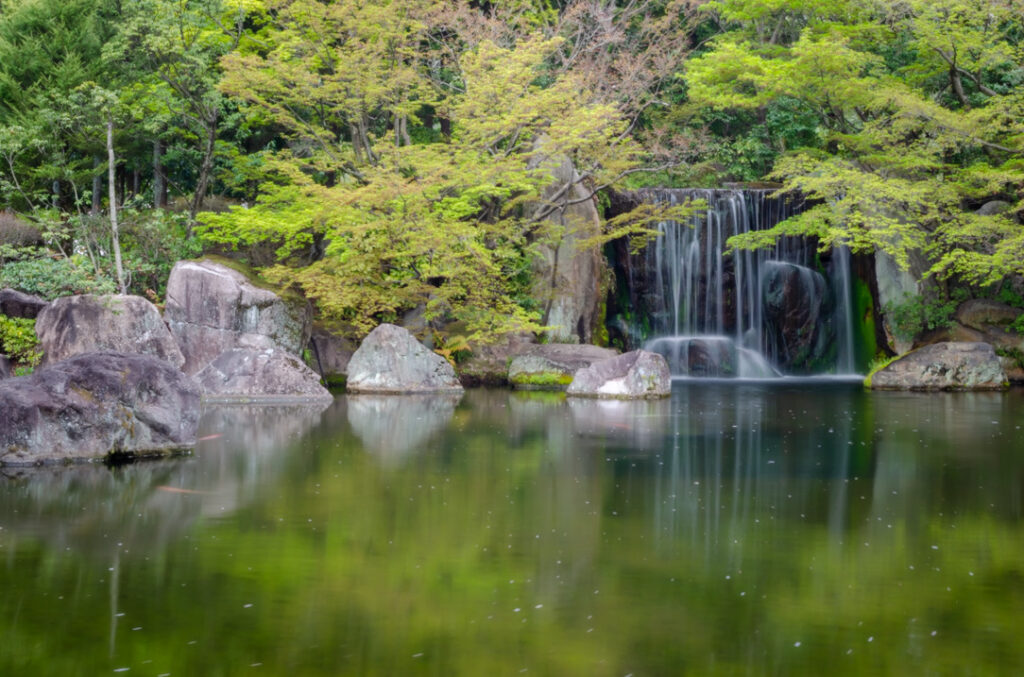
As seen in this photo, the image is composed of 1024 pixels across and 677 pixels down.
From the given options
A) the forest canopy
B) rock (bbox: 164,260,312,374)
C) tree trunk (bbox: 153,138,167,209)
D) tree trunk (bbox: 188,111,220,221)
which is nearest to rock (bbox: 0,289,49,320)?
the forest canopy

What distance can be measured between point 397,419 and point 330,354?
6883mm

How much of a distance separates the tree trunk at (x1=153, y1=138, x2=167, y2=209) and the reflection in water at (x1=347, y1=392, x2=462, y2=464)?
27.6 ft

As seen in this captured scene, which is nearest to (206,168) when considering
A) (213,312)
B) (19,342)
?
(213,312)

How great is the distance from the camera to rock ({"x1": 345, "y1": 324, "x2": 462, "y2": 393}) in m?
17.8

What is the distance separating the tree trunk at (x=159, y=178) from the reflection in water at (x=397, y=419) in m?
8.43

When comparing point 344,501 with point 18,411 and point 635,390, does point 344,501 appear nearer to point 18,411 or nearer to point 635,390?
point 18,411

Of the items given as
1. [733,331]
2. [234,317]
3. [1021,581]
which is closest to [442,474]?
[1021,581]

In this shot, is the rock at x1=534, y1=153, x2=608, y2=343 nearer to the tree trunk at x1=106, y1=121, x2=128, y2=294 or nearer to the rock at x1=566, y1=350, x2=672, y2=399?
the rock at x1=566, y1=350, x2=672, y2=399

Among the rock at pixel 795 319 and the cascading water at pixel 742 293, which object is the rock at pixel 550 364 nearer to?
the cascading water at pixel 742 293

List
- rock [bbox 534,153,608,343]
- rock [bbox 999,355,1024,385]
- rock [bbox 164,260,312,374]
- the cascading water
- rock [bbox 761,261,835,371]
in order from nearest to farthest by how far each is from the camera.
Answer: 1. rock [bbox 164,260,312,374]
2. rock [bbox 999,355,1024,385]
3. rock [bbox 534,153,608,343]
4. the cascading water
5. rock [bbox 761,261,835,371]

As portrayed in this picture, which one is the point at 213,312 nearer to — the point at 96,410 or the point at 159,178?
the point at 159,178

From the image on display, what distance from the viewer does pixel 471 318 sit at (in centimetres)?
1966

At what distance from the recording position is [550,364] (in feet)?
64.2

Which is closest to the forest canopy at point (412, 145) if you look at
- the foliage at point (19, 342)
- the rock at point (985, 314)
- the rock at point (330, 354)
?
the rock at point (330, 354)
